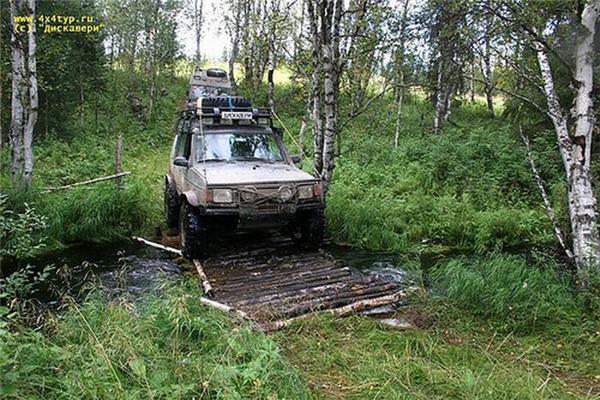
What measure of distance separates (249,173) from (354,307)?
2765 mm

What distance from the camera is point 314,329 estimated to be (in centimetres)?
500

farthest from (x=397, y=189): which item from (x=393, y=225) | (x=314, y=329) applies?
(x=314, y=329)

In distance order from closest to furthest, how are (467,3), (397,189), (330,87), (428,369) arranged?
(428,369) < (467,3) < (330,87) < (397,189)

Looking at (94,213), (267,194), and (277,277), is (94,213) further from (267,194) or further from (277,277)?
(277,277)

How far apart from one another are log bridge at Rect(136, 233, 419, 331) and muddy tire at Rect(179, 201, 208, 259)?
16 centimetres

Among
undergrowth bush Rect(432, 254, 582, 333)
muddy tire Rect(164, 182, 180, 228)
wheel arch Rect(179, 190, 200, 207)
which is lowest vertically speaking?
undergrowth bush Rect(432, 254, 582, 333)

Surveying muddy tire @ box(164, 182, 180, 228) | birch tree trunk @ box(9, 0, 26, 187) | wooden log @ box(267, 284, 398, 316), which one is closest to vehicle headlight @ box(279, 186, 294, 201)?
wooden log @ box(267, 284, 398, 316)

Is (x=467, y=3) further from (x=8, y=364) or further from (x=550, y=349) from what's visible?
(x=8, y=364)

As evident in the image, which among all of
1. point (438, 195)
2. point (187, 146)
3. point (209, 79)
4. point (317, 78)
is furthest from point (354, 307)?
point (209, 79)

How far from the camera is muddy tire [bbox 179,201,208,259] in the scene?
7.40 meters

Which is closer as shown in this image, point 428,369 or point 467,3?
point 428,369

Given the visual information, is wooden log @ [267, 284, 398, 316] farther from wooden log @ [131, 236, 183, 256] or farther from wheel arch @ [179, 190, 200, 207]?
wooden log @ [131, 236, 183, 256]

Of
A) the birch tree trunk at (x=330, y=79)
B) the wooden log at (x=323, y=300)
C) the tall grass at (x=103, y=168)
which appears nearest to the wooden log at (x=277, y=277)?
the wooden log at (x=323, y=300)

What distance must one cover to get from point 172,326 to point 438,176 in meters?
10.1
